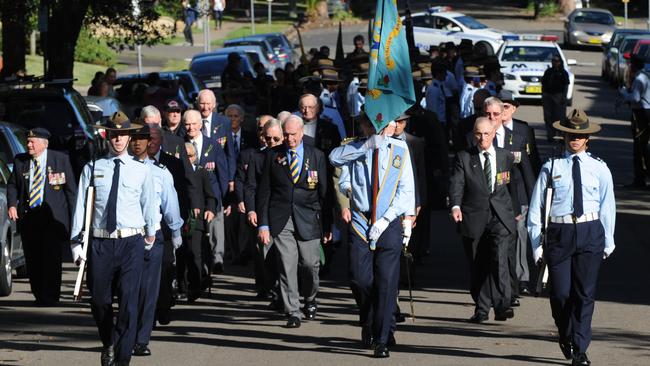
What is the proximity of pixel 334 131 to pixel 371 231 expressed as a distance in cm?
430

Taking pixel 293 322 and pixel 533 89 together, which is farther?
pixel 533 89

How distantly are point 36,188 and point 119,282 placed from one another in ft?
14.2

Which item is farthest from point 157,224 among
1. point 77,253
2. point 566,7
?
point 566,7

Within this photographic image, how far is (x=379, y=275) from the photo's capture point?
11609 millimetres

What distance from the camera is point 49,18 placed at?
30.2 meters

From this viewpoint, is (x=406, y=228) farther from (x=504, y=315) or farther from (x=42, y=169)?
(x=42, y=169)

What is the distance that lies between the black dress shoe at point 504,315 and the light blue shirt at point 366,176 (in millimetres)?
1975

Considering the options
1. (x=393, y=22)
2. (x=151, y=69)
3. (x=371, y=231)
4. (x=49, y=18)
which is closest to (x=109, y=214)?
(x=371, y=231)

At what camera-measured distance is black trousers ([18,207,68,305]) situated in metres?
14.8

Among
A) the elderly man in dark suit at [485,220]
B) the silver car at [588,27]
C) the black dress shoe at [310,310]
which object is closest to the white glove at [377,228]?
the elderly man in dark suit at [485,220]

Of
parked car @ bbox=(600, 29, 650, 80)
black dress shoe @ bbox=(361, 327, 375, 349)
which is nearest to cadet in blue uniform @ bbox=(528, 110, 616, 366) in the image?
black dress shoe @ bbox=(361, 327, 375, 349)

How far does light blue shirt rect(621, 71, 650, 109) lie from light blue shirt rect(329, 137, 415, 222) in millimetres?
12005

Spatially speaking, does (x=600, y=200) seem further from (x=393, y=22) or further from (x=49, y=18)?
(x=49, y=18)

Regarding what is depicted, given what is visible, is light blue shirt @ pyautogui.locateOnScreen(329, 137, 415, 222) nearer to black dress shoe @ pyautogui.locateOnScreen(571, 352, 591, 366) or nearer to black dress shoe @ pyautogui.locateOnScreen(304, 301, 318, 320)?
black dress shoe @ pyautogui.locateOnScreen(571, 352, 591, 366)
